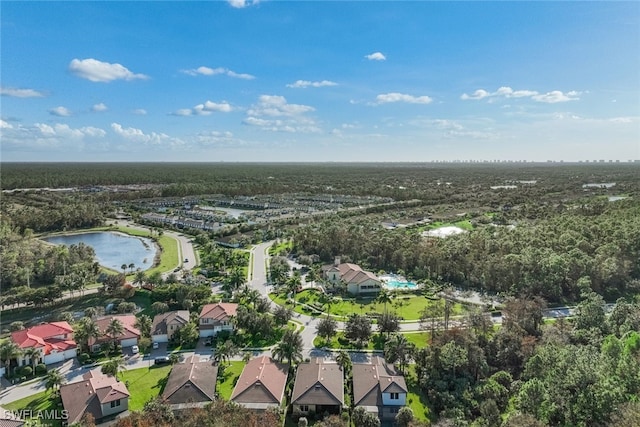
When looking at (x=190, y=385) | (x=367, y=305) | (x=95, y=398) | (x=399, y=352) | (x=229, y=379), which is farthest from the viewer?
(x=367, y=305)

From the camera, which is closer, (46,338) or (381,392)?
(381,392)

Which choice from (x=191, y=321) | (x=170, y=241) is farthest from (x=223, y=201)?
(x=191, y=321)

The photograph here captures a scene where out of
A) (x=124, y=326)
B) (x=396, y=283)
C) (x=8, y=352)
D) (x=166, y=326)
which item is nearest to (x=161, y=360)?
(x=166, y=326)

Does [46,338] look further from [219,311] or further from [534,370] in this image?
[534,370]

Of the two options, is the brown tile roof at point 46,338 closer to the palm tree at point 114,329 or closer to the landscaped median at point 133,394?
the palm tree at point 114,329

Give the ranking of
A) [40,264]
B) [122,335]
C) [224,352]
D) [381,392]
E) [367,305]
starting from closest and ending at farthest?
[381,392], [224,352], [122,335], [367,305], [40,264]

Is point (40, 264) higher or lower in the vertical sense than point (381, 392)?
higher

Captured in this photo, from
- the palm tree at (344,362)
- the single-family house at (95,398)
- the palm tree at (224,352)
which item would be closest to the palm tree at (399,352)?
the palm tree at (344,362)

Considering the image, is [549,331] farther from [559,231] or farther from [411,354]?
[559,231]
